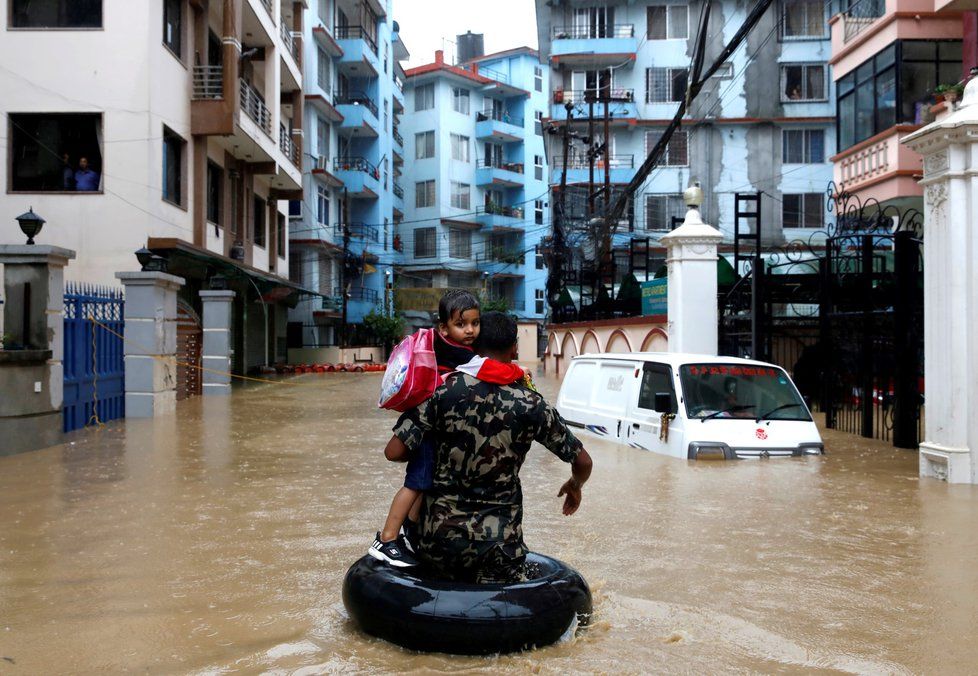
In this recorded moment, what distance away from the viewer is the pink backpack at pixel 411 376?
452 cm

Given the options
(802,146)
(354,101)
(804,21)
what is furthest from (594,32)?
(354,101)

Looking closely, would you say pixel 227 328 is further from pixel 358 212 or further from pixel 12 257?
pixel 358 212

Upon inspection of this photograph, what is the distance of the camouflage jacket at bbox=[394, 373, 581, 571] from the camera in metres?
4.50

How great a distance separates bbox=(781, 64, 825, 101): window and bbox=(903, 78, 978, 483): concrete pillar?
101 ft

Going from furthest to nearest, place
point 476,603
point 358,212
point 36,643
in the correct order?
point 358,212 < point 36,643 < point 476,603

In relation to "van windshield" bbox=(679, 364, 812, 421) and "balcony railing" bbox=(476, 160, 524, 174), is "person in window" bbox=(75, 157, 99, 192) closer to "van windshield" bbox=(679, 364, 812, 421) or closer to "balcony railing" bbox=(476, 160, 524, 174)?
"van windshield" bbox=(679, 364, 812, 421)

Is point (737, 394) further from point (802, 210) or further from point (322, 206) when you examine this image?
point (322, 206)

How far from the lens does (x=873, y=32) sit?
2150cm

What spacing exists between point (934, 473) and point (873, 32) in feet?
48.5

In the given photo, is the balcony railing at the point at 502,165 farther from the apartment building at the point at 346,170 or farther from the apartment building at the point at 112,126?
the apartment building at the point at 112,126

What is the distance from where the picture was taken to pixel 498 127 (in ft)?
207

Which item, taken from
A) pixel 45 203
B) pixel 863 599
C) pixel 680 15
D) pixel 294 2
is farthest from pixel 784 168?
pixel 863 599

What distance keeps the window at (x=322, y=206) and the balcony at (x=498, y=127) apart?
18.6m

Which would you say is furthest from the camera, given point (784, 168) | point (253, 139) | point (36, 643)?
point (784, 168)
